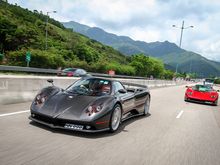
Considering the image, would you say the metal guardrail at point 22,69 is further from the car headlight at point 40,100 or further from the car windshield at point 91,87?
the car headlight at point 40,100

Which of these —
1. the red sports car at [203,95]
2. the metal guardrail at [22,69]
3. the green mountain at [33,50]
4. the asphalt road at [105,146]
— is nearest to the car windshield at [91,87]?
the asphalt road at [105,146]

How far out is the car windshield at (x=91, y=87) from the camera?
23.1 ft

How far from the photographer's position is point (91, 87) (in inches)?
296

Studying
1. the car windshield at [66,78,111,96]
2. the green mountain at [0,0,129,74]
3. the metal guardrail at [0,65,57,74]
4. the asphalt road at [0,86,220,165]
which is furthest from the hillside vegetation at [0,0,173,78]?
the asphalt road at [0,86,220,165]

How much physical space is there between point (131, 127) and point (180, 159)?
2.60m

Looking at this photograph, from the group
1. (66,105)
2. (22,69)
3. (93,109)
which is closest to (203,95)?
(93,109)

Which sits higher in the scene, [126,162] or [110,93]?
[110,93]

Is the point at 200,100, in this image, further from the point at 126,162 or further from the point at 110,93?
the point at 126,162

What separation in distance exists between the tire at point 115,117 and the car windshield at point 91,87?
0.47 metres

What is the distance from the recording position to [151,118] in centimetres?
949

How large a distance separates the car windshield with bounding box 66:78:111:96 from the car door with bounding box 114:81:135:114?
0.84 feet

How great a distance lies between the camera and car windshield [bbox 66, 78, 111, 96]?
7.05 meters

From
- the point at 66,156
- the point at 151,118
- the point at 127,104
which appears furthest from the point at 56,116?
the point at 151,118

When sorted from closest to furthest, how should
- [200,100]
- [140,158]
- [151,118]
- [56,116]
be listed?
1. [140,158]
2. [56,116]
3. [151,118]
4. [200,100]
